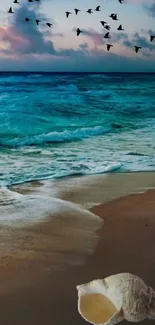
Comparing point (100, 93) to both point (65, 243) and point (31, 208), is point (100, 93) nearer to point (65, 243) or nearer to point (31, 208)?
point (31, 208)

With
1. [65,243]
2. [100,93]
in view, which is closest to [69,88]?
[100,93]

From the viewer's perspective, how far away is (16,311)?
3357 millimetres

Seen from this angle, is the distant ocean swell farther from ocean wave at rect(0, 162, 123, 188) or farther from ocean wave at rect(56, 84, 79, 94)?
ocean wave at rect(56, 84, 79, 94)

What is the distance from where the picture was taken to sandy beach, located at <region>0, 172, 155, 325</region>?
349cm

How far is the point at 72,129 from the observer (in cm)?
1656

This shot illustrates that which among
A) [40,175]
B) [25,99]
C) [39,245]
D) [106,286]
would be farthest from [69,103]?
[106,286]

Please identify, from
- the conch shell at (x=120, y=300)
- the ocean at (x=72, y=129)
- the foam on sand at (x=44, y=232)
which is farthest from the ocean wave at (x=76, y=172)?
the conch shell at (x=120, y=300)

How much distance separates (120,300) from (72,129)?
13.9 meters

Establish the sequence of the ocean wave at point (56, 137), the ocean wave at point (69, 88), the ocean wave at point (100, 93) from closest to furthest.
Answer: the ocean wave at point (56, 137), the ocean wave at point (100, 93), the ocean wave at point (69, 88)

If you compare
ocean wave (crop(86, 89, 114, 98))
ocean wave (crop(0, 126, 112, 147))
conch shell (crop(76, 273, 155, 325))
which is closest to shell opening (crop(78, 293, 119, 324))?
conch shell (crop(76, 273, 155, 325))

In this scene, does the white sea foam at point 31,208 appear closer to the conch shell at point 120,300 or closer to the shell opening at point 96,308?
the shell opening at point 96,308

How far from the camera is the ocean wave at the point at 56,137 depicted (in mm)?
13269

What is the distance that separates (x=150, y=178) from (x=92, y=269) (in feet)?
12.6

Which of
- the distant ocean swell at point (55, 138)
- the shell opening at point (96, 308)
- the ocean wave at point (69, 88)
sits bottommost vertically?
the distant ocean swell at point (55, 138)
